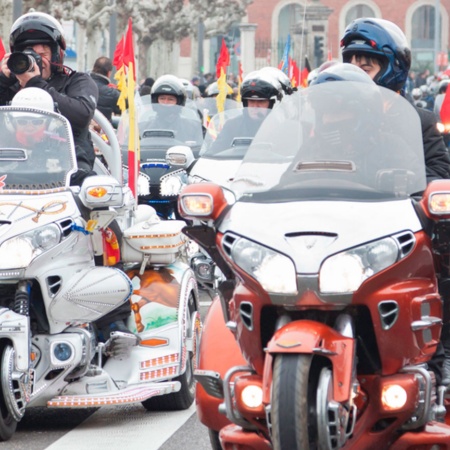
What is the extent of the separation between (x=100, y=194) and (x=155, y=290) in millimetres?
1057

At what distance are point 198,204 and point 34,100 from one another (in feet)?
8.79

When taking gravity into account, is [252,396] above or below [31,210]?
below

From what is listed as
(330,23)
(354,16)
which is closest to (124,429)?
(330,23)

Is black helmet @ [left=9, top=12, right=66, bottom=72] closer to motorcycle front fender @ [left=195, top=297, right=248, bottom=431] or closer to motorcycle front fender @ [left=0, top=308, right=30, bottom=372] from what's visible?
motorcycle front fender @ [left=0, top=308, right=30, bottom=372]

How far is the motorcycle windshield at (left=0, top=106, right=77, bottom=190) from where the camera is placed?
7.27m

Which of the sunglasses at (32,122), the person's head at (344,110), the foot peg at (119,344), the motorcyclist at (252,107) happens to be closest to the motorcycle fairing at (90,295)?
the foot peg at (119,344)

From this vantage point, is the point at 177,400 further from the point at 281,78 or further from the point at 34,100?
the point at 281,78

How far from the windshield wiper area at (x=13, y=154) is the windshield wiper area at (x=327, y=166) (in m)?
2.45

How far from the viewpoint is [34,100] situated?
24.9 feet

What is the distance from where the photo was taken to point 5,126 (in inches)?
295

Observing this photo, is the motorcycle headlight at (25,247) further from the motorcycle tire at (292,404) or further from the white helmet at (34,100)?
the motorcycle tire at (292,404)

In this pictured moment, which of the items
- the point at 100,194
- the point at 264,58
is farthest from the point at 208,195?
the point at 264,58

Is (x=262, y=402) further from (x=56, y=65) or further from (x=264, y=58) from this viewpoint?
(x=264, y=58)

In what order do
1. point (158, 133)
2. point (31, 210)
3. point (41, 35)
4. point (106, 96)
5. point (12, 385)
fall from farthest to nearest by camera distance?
point (106, 96) → point (158, 133) → point (41, 35) → point (31, 210) → point (12, 385)
